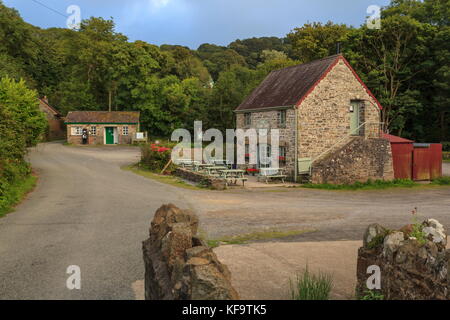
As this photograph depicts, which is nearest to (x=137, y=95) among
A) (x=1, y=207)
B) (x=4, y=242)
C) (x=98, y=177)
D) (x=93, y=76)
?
(x=93, y=76)

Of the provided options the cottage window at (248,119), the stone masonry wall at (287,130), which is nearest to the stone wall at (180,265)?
the stone masonry wall at (287,130)

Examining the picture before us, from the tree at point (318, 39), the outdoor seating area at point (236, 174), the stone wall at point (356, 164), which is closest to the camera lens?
the outdoor seating area at point (236, 174)

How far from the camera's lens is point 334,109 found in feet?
84.8

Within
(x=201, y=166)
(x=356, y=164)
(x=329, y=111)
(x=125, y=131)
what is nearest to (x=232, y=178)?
(x=201, y=166)

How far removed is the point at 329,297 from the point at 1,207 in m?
12.2

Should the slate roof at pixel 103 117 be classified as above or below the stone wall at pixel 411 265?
above

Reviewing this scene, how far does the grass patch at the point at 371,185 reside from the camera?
22.7 m

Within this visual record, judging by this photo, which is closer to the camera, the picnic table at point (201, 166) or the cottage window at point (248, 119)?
the picnic table at point (201, 166)

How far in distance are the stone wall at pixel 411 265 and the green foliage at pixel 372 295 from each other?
0.07m

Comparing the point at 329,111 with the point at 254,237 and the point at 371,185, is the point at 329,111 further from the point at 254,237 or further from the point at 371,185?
the point at 254,237

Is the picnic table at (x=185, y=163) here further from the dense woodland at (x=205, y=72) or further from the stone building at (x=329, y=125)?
the dense woodland at (x=205, y=72)
